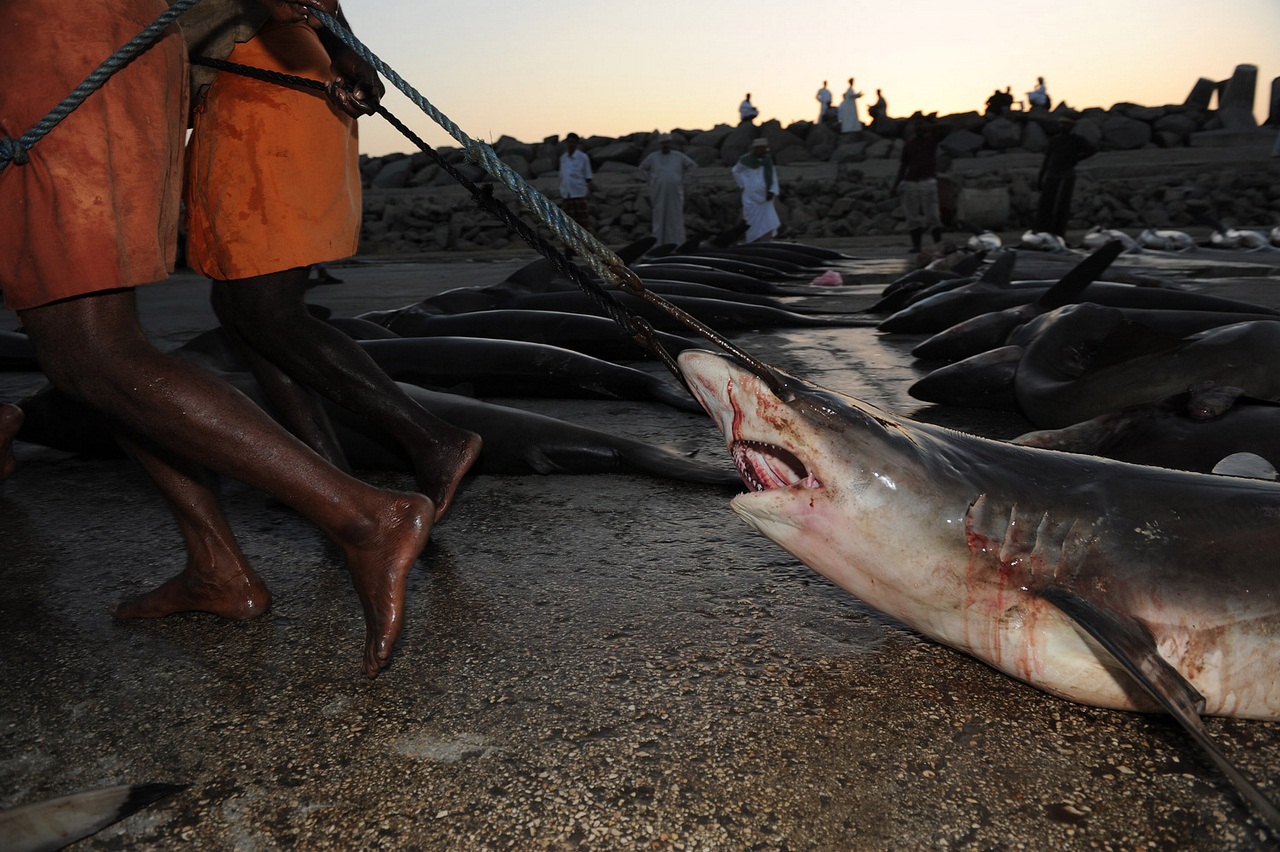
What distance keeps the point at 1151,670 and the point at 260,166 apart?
211 cm

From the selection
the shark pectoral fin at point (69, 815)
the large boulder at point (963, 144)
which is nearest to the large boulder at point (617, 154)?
the large boulder at point (963, 144)

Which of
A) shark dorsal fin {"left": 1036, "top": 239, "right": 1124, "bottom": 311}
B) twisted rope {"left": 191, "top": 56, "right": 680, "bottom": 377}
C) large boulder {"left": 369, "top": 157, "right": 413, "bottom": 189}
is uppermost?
large boulder {"left": 369, "top": 157, "right": 413, "bottom": 189}

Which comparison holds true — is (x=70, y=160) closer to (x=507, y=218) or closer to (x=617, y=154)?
(x=507, y=218)

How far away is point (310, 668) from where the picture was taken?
1887 mm

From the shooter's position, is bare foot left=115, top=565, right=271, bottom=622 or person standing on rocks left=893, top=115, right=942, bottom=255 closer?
bare foot left=115, top=565, right=271, bottom=622

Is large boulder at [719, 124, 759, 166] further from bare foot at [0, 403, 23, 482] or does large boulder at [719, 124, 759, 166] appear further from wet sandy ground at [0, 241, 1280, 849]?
wet sandy ground at [0, 241, 1280, 849]

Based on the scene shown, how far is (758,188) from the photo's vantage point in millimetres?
16609

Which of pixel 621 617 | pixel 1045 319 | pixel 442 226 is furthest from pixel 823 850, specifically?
pixel 442 226

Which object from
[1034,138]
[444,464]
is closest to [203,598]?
[444,464]

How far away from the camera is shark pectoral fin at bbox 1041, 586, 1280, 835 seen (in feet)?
3.99

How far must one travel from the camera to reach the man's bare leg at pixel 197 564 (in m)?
2.11

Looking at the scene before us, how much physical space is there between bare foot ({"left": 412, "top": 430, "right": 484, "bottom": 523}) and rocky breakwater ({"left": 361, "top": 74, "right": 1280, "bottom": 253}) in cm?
1880

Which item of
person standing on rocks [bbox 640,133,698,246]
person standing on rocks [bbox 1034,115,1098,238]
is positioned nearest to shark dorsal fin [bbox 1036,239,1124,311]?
person standing on rocks [bbox 640,133,698,246]

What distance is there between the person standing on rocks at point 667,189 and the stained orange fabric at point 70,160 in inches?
604
